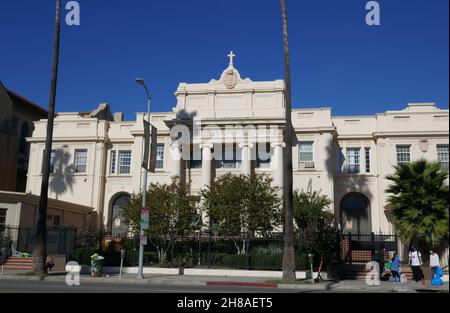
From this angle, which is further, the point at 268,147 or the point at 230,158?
the point at 230,158

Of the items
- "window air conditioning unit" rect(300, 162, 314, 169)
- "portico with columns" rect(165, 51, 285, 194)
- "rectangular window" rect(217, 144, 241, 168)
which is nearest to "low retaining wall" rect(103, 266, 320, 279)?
"portico with columns" rect(165, 51, 285, 194)

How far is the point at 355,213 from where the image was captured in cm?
3859

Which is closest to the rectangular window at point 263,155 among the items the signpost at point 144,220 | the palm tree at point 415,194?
the signpost at point 144,220

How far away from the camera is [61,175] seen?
42500mm

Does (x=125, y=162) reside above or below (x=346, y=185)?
above

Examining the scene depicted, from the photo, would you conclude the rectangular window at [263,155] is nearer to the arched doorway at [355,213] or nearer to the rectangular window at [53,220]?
the arched doorway at [355,213]

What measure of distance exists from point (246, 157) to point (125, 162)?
37.2 ft

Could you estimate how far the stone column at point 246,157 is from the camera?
1485 inches

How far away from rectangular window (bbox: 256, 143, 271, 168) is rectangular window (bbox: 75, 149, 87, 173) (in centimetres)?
1499

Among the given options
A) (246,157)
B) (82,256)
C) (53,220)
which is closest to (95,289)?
(82,256)

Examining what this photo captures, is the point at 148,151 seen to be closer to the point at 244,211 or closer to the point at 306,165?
the point at 244,211

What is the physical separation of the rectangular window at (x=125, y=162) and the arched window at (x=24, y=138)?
37.8ft
